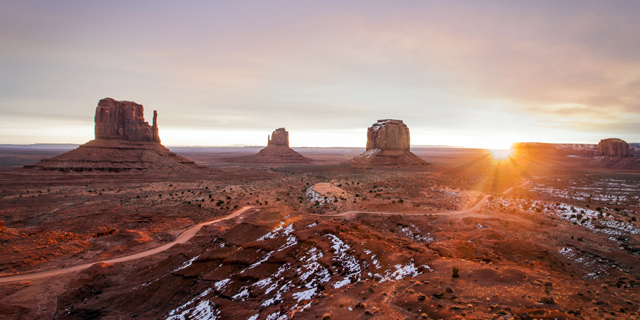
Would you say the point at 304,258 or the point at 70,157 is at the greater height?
the point at 70,157

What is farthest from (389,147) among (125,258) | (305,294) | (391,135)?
(305,294)

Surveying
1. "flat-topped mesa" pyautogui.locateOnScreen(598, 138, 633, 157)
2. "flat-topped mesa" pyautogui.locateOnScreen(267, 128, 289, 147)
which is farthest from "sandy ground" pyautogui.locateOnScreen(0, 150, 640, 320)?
"flat-topped mesa" pyautogui.locateOnScreen(267, 128, 289, 147)

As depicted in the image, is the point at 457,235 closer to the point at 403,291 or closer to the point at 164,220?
the point at 403,291

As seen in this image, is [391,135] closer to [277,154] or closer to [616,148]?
[277,154]

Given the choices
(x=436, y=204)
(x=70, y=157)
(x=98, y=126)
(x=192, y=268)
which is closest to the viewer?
(x=192, y=268)

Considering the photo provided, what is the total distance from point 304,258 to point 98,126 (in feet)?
264

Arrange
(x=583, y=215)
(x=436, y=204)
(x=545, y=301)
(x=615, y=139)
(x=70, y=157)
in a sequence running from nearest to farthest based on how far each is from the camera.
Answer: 1. (x=545, y=301)
2. (x=583, y=215)
3. (x=436, y=204)
4. (x=70, y=157)
5. (x=615, y=139)

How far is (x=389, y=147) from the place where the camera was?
350 ft

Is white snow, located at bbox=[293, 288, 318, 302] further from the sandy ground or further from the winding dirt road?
the winding dirt road

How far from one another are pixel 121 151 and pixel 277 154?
287 ft

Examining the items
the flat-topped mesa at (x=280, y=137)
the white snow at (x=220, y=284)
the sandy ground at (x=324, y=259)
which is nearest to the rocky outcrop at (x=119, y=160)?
the sandy ground at (x=324, y=259)

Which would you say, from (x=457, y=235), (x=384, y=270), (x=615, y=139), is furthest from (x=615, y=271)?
(x=615, y=139)

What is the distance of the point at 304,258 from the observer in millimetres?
17234

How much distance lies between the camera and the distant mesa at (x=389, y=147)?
101m
